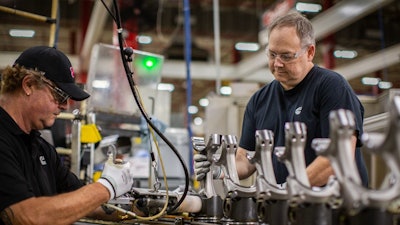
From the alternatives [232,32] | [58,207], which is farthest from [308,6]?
[232,32]

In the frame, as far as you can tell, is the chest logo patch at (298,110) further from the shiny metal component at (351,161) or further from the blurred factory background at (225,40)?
the blurred factory background at (225,40)

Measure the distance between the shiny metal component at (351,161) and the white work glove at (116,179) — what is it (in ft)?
2.72

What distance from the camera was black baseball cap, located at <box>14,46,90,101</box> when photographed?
1.99m

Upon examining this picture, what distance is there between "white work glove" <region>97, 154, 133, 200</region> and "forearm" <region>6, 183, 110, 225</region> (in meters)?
0.02

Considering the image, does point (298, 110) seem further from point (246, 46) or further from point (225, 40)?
point (225, 40)

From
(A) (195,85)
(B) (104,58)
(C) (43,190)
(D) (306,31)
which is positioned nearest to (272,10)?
(B) (104,58)

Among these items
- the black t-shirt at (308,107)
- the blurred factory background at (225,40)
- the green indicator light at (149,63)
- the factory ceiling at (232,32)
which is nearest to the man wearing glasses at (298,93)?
the black t-shirt at (308,107)

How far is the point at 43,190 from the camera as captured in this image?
2.02 meters

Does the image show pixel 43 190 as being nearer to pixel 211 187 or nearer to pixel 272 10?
pixel 211 187

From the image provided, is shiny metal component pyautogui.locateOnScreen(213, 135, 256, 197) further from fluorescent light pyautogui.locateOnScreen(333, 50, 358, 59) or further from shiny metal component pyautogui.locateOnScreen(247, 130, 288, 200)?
fluorescent light pyautogui.locateOnScreen(333, 50, 358, 59)

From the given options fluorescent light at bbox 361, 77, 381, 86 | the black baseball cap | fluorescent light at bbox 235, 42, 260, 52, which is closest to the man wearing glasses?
the black baseball cap

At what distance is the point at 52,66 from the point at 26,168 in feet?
1.19

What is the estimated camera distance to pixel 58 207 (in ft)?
5.89

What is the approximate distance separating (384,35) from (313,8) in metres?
1.57
